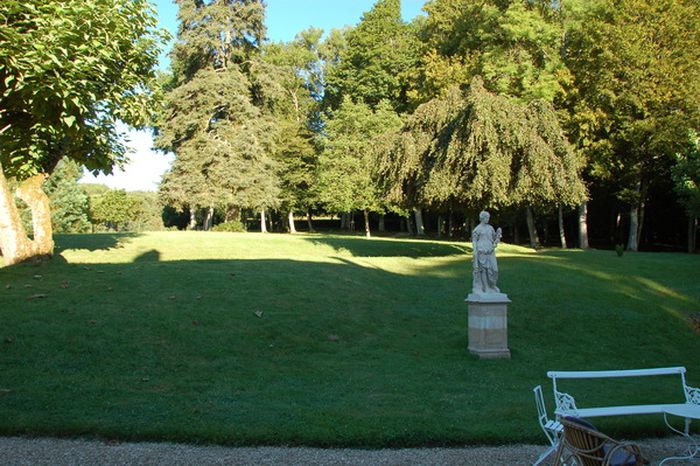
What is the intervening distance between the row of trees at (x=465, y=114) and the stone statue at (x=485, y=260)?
38.3 ft

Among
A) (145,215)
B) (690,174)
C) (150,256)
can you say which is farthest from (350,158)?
(145,215)

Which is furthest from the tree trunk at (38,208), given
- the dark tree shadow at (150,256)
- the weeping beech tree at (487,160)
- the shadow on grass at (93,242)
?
the weeping beech tree at (487,160)

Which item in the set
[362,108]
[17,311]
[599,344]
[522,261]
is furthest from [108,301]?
[362,108]

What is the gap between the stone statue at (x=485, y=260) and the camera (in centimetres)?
1110

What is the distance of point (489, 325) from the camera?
1117 cm

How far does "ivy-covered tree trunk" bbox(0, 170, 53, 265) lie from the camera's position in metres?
13.6

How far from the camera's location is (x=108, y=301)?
12289mm

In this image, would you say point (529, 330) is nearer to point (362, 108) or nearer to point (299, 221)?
point (362, 108)

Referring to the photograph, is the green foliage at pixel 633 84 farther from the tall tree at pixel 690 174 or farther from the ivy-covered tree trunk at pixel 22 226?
the ivy-covered tree trunk at pixel 22 226

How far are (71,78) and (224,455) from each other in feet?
29.4

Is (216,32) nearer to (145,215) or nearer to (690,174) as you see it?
(690,174)

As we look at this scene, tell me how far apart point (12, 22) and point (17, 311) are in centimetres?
596

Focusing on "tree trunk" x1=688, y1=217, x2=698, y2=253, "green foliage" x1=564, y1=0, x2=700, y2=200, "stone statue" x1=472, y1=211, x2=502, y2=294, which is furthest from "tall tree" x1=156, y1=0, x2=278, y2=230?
"stone statue" x1=472, y1=211, x2=502, y2=294

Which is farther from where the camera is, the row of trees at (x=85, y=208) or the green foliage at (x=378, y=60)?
the green foliage at (x=378, y=60)
